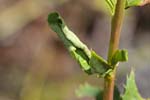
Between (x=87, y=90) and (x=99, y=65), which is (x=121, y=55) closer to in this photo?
(x=99, y=65)

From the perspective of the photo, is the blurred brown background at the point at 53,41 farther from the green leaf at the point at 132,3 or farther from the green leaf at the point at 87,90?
the green leaf at the point at 132,3

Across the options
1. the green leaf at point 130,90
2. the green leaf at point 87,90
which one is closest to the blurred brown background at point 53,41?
the green leaf at point 87,90

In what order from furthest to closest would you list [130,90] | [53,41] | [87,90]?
1. [53,41]
2. [87,90]
3. [130,90]

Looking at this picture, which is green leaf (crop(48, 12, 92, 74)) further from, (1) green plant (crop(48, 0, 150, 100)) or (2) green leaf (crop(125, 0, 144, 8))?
(2) green leaf (crop(125, 0, 144, 8))

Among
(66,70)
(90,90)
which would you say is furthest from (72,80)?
(90,90)

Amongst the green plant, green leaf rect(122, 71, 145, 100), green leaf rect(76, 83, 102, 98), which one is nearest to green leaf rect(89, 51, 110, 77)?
the green plant

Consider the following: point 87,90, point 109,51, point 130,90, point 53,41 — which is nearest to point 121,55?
point 109,51
